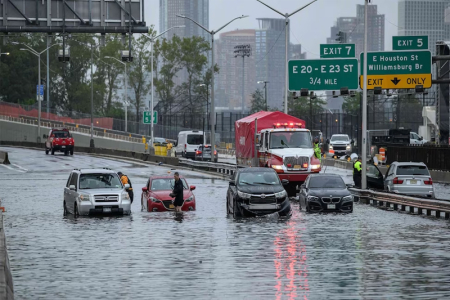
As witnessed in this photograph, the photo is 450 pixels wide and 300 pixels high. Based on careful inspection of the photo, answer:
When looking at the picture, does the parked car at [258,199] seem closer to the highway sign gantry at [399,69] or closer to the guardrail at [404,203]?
the guardrail at [404,203]

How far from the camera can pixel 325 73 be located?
5631 centimetres

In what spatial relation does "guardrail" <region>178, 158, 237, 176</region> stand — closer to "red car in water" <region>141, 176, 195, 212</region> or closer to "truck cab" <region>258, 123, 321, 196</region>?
"truck cab" <region>258, 123, 321, 196</region>

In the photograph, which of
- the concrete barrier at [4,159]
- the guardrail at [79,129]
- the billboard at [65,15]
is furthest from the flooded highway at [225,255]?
the guardrail at [79,129]

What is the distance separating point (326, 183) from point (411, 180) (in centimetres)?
639

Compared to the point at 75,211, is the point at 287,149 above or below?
above

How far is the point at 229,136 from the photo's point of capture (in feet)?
414

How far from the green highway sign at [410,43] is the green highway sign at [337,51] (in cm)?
422

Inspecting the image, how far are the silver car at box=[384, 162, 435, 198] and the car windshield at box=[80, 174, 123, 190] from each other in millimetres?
12244

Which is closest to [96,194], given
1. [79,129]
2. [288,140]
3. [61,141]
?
[288,140]

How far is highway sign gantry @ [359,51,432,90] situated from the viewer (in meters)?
51.5

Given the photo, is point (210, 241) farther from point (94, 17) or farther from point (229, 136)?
point (229, 136)

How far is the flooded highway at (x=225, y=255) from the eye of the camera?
15281 millimetres

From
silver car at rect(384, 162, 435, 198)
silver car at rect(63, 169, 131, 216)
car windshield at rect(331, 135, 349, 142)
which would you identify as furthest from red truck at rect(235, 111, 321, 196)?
car windshield at rect(331, 135, 349, 142)

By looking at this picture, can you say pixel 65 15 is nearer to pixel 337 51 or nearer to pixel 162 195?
pixel 162 195
